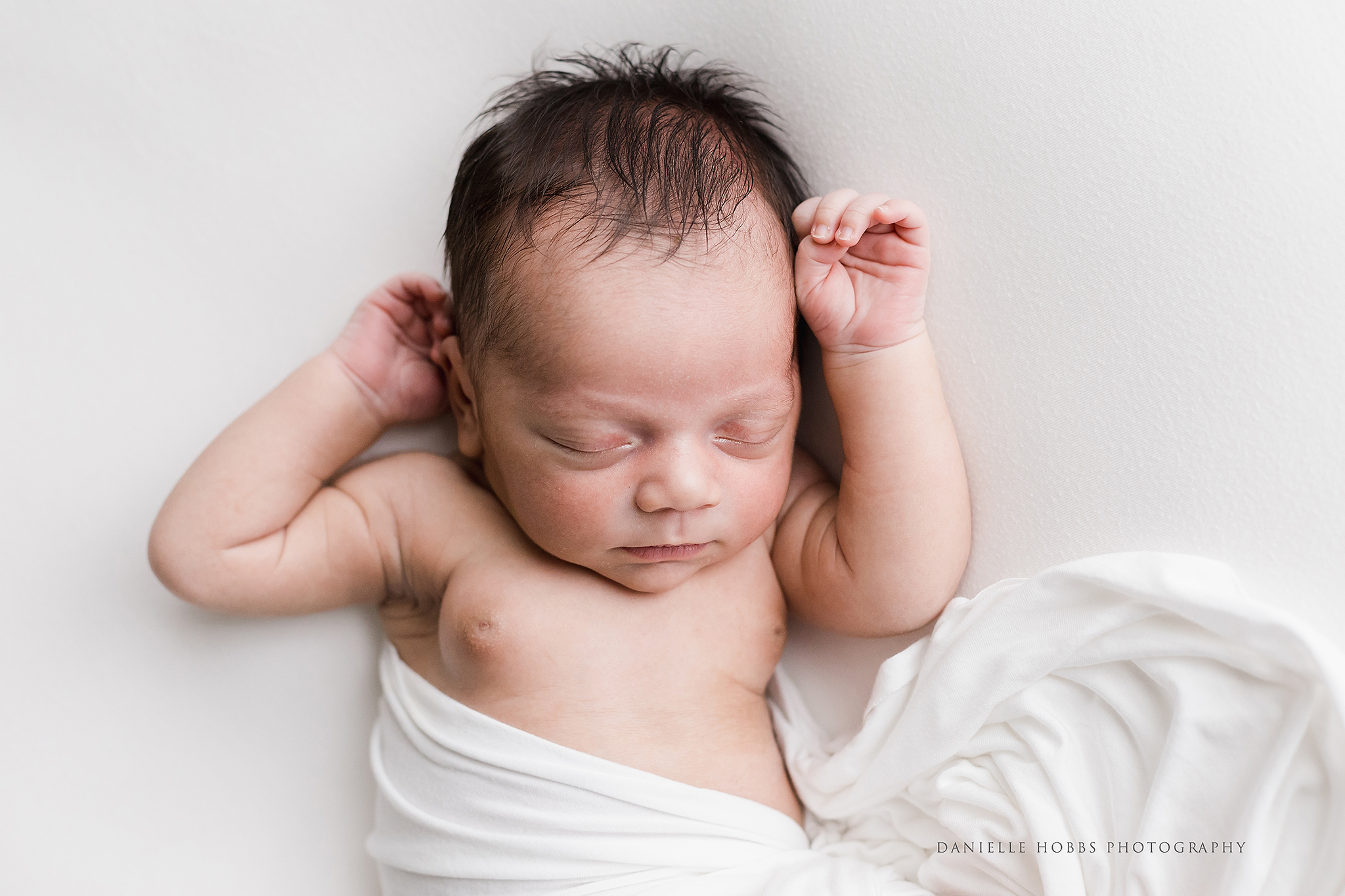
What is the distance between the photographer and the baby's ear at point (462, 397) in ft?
3.98

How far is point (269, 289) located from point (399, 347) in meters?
0.23

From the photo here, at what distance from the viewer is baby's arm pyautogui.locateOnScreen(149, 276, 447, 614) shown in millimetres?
1210

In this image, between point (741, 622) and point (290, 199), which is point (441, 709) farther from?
point (290, 199)

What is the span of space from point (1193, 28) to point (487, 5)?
952 mm

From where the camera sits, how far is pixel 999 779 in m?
1.06

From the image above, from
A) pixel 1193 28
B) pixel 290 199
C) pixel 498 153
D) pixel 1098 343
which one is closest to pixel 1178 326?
pixel 1098 343

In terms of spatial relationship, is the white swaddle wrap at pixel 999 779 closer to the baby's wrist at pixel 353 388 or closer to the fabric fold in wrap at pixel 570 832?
the fabric fold in wrap at pixel 570 832

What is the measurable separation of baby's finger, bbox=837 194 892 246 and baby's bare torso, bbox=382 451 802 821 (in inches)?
17.7

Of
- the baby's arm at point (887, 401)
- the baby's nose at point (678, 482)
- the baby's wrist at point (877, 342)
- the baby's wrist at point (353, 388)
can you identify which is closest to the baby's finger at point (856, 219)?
the baby's arm at point (887, 401)

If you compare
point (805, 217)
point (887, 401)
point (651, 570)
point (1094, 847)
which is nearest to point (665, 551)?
point (651, 570)

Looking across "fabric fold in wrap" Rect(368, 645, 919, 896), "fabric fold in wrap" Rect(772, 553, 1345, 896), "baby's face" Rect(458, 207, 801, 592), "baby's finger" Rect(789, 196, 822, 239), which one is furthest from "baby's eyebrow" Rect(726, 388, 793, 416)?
"fabric fold in wrap" Rect(368, 645, 919, 896)

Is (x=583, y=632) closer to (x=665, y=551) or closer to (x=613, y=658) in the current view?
(x=613, y=658)

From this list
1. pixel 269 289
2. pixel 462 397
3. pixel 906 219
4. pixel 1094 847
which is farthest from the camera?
pixel 269 289

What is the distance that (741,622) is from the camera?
125cm
